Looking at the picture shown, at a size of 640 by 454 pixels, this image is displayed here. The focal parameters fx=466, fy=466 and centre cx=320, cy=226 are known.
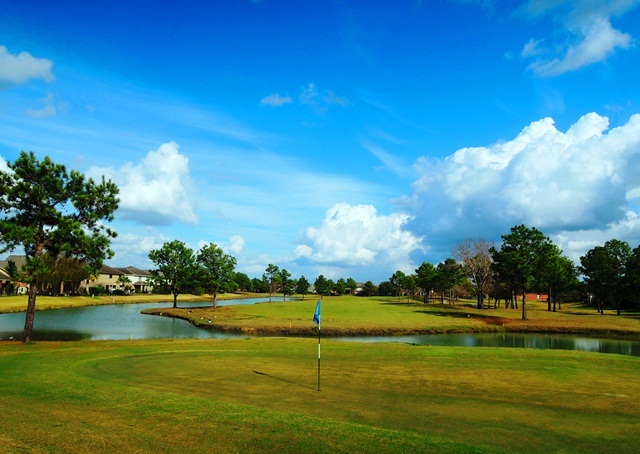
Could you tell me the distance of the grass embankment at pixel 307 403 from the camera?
1227 cm

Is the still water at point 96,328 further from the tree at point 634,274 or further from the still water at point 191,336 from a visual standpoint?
the tree at point 634,274

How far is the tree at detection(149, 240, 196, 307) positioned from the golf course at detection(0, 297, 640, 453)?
2984 inches

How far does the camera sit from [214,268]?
4336 inches

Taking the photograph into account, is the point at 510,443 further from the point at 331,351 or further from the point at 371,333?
the point at 371,333

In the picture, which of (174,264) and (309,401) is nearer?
(309,401)

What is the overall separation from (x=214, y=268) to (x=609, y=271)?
291 ft

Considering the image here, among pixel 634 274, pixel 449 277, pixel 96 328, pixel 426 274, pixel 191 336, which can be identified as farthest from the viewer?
pixel 426 274

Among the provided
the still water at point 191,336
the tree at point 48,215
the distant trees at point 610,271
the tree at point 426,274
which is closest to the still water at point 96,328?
the still water at point 191,336

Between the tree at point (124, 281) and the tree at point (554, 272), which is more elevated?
the tree at point (554, 272)

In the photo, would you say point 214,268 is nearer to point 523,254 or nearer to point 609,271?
point 523,254

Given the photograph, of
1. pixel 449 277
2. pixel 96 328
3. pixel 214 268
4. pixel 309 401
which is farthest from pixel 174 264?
pixel 309 401

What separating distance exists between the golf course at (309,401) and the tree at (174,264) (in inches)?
2984

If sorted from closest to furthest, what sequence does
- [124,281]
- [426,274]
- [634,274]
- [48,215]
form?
[48,215], [634,274], [426,274], [124,281]

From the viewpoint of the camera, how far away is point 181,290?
387 ft
